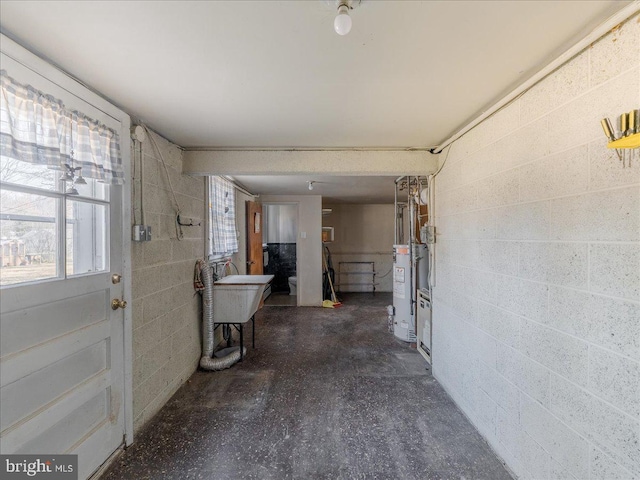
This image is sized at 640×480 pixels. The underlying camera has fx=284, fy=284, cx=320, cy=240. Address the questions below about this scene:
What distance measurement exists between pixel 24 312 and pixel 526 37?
7.92 ft

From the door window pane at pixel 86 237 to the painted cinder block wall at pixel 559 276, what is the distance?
2.40 m

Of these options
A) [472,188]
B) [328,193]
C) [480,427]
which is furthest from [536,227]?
[328,193]

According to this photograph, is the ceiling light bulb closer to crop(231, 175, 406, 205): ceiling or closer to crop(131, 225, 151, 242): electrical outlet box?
crop(131, 225, 151, 242): electrical outlet box

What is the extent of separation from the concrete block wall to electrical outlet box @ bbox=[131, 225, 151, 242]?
0.06 meters

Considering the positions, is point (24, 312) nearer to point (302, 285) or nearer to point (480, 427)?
point (480, 427)

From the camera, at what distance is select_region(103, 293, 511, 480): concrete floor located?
5.44ft

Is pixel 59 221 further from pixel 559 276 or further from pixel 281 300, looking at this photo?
pixel 281 300

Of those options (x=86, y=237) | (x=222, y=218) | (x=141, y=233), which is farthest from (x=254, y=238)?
(x=86, y=237)

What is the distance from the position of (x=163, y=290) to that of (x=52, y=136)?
1.32 metres

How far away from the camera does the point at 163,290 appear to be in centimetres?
228

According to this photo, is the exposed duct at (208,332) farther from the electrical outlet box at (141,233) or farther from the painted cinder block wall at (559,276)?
the painted cinder block wall at (559,276)

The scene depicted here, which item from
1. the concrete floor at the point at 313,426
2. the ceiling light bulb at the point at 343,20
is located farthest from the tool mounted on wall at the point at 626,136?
the concrete floor at the point at 313,426

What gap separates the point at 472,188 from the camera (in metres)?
2.07

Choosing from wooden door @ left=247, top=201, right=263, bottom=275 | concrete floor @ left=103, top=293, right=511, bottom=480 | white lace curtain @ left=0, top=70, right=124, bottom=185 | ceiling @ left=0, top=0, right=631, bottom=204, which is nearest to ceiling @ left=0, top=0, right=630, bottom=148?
ceiling @ left=0, top=0, right=631, bottom=204
